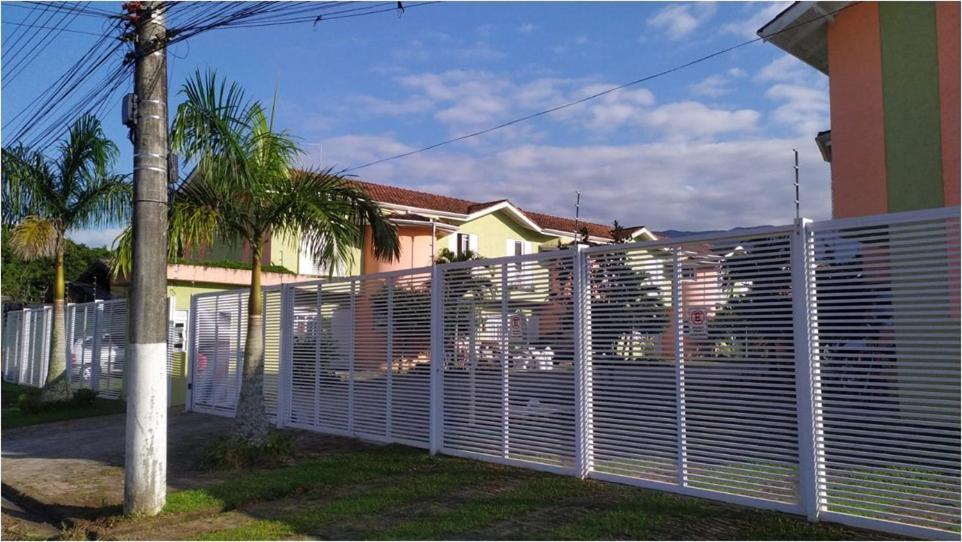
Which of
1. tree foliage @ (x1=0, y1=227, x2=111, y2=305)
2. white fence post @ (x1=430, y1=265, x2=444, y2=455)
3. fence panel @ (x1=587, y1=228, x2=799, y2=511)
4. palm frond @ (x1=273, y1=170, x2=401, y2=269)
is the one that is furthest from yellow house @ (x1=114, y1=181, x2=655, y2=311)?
tree foliage @ (x1=0, y1=227, x2=111, y2=305)

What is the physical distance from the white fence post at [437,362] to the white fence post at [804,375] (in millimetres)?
4727

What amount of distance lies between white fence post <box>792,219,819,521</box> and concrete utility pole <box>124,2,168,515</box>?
599cm

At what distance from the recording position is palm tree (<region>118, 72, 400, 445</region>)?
9.64 m

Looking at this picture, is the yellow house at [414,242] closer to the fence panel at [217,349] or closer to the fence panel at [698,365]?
the fence panel at [217,349]

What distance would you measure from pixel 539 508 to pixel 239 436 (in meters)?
4.71

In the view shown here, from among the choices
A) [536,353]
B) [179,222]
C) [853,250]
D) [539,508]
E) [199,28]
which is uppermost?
[199,28]

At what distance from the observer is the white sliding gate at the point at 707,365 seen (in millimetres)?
5930

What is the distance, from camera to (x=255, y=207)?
10.3m

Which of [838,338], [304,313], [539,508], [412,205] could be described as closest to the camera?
[838,338]

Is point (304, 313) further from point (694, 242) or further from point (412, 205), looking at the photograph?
point (412, 205)

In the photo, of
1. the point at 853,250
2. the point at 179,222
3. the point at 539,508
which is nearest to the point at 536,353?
the point at 539,508

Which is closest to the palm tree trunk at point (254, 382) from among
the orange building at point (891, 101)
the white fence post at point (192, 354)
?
the white fence post at point (192, 354)

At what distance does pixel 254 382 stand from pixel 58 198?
899 cm

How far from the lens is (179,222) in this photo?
1002 centimetres
